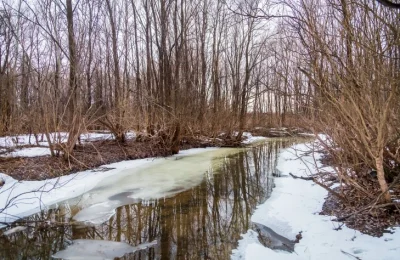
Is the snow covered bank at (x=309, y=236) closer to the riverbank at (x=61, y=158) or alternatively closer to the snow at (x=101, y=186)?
the snow at (x=101, y=186)

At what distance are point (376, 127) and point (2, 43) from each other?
2181cm

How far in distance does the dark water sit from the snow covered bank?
291 mm

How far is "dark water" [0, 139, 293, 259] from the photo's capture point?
428 centimetres

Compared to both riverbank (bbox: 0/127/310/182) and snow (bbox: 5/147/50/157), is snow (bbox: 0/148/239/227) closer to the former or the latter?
riverbank (bbox: 0/127/310/182)

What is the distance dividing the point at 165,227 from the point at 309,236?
2.40 meters

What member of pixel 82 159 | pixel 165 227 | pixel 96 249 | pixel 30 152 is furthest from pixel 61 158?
pixel 96 249

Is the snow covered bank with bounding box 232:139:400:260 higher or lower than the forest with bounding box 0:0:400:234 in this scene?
lower

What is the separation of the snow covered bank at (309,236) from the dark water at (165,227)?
0.29 m

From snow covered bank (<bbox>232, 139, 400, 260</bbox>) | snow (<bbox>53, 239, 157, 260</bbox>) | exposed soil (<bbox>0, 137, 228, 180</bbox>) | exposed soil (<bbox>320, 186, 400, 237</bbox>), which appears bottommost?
snow (<bbox>53, 239, 157, 260</bbox>)

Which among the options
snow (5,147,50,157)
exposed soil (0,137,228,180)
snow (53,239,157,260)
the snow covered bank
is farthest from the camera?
snow (5,147,50,157)

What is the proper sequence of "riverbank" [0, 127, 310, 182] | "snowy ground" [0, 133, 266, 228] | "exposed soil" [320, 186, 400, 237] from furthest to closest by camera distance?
"riverbank" [0, 127, 310, 182] < "snowy ground" [0, 133, 266, 228] < "exposed soil" [320, 186, 400, 237]

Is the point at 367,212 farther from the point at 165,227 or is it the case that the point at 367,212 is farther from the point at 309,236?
the point at 165,227

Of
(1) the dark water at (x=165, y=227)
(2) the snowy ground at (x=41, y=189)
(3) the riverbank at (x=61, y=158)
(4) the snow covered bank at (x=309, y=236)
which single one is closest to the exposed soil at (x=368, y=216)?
(4) the snow covered bank at (x=309, y=236)

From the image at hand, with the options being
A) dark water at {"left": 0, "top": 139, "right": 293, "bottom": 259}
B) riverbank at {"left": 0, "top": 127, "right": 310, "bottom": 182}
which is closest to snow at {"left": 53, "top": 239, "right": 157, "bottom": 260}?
dark water at {"left": 0, "top": 139, "right": 293, "bottom": 259}
